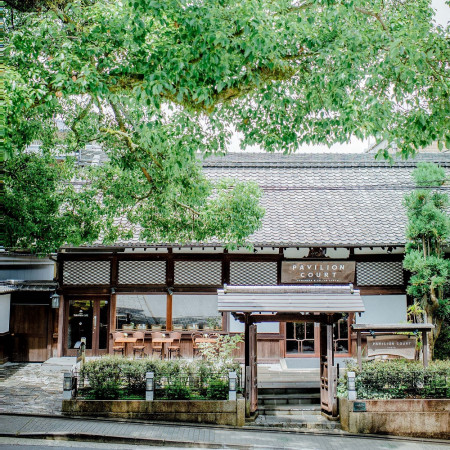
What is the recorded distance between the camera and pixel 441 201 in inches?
589

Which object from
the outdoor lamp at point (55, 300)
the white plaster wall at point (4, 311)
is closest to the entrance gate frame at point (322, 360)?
the outdoor lamp at point (55, 300)

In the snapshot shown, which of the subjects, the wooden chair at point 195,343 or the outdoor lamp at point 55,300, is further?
the wooden chair at point 195,343

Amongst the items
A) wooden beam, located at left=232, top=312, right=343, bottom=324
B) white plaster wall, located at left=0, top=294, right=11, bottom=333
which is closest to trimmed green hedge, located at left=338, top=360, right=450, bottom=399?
wooden beam, located at left=232, top=312, right=343, bottom=324

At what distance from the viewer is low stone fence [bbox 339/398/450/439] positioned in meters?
11.5

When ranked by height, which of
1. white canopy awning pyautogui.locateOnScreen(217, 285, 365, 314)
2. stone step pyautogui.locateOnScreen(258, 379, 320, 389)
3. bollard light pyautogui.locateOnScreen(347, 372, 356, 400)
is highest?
white canopy awning pyautogui.locateOnScreen(217, 285, 365, 314)

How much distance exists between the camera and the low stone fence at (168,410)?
452 inches

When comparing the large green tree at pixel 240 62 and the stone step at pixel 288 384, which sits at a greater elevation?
the large green tree at pixel 240 62

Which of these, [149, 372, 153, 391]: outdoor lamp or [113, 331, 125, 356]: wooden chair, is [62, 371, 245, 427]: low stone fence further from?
[113, 331, 125, 356]: wooden chair

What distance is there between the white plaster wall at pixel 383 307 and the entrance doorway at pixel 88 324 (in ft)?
30.4

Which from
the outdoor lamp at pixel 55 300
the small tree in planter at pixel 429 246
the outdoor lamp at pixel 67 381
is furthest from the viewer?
the outdoor lamp at pixel 55 300

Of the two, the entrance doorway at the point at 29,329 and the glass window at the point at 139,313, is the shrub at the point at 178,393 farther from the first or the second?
the entrance doorway at the point at 29,329

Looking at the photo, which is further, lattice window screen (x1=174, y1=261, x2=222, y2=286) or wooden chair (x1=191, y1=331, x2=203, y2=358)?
lattice window screen (x1=174, y1=261, x2=222, y2=286)

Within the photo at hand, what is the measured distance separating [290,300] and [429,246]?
18.8 feet

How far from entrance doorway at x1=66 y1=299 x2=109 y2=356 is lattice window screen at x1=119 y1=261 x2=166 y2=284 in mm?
1329
